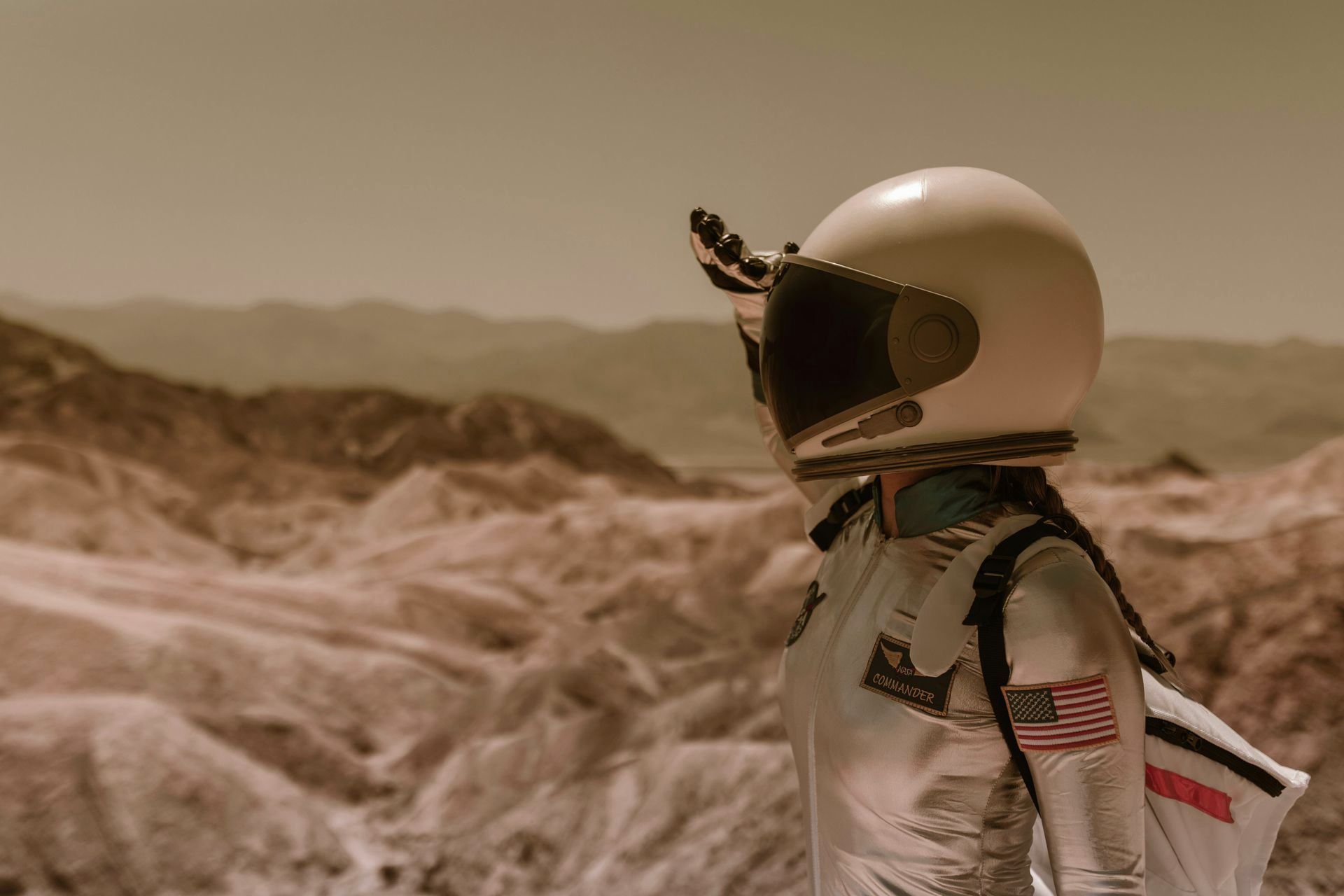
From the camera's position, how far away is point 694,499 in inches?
266

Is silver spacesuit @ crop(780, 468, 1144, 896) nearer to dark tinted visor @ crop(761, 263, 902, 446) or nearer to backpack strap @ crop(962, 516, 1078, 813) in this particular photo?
backpack strap @ crop(962, 516, 1078, 813)

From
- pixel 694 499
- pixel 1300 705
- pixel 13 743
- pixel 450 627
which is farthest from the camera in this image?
pixel 694 499

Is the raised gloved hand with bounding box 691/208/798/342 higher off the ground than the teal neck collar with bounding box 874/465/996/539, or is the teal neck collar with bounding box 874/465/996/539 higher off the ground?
the raised gloved hand with bounding box 691/208/798/342

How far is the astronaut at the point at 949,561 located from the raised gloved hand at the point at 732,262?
0.18 m

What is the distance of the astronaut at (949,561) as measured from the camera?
0.81m

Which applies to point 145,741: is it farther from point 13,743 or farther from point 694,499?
point 694,499

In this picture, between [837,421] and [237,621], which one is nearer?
[837,421]

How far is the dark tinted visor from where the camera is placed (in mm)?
979

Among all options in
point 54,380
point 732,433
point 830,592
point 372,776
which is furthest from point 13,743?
point 732,433

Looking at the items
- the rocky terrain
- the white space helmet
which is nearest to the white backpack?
the white space helmet

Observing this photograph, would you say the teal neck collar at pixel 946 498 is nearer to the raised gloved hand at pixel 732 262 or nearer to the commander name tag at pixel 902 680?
the commander name tag at pixel 902 680

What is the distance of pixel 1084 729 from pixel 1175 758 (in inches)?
5.1

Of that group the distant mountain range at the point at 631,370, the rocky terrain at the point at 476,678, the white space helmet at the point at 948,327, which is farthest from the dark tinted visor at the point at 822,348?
the distant mountain range at the point at 631,370

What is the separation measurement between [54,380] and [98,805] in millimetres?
4859
